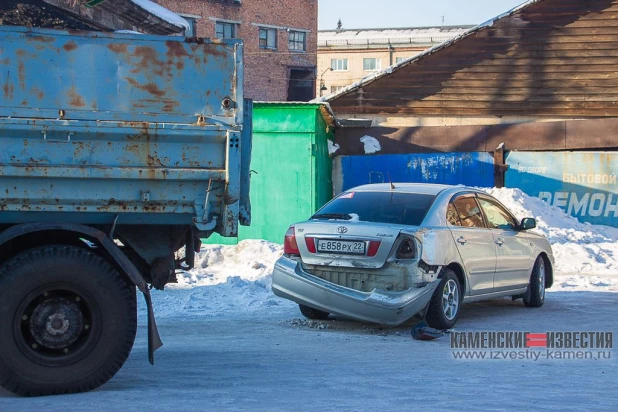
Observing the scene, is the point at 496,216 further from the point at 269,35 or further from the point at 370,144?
the point at 269,35

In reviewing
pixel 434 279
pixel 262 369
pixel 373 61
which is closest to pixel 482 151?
pixel 434 279

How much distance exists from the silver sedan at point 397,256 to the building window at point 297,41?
1830 inches

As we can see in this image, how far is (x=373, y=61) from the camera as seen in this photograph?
73750 mm

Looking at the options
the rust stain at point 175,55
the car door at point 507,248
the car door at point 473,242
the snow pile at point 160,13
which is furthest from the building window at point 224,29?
the rust stain at point 175,55

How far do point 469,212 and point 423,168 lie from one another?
32.1 ft

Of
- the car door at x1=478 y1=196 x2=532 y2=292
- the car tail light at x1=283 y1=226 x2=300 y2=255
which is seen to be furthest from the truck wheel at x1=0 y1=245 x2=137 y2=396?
the car door at x1=478 y1=196 x2=532 y2=292

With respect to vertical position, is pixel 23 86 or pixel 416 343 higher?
pixel 23 86

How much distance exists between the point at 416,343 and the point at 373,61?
219 feet

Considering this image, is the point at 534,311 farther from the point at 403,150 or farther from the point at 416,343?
the point at 403,150

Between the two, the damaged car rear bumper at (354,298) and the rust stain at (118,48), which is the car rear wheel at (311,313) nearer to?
the damaged car rear bumper at (354,298)

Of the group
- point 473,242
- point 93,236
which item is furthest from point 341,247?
point 93,236

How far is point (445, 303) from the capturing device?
30.2ft

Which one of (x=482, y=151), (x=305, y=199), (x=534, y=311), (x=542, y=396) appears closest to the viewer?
(x=542, y=396)

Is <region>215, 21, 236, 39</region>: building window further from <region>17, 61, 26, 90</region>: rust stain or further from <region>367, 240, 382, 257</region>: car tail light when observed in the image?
<region>17, 61, 26, 90</region>: rust stain
